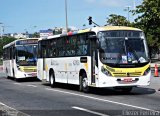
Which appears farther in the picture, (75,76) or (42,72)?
(42,72)

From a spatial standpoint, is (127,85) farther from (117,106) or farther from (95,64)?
(117,106)

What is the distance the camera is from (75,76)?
21.6 meters

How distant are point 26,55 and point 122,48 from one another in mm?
14220

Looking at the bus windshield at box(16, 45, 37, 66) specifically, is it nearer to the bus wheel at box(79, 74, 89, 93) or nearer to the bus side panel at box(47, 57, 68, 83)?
the bus side panel at box(47, 57, 68, 83)

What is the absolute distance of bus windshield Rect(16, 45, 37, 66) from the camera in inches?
1248

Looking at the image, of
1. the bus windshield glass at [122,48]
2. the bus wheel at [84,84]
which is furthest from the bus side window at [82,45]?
the bus windshield glass at [122,48]

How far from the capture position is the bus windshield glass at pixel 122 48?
1856 centimetres

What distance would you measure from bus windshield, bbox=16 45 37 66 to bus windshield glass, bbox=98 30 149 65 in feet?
44.3

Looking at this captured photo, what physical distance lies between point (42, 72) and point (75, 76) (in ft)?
19.5

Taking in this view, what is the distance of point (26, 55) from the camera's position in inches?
1250

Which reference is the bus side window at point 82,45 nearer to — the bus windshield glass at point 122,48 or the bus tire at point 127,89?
the bus windshield glass at point 122,48

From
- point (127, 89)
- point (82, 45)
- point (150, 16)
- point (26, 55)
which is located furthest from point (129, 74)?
point (150, 16)

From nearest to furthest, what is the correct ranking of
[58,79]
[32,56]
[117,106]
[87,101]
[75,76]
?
[117,106], [87,101], [75,76], [58,79], [32,56]

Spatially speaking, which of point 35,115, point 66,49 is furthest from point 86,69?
point 35,115
